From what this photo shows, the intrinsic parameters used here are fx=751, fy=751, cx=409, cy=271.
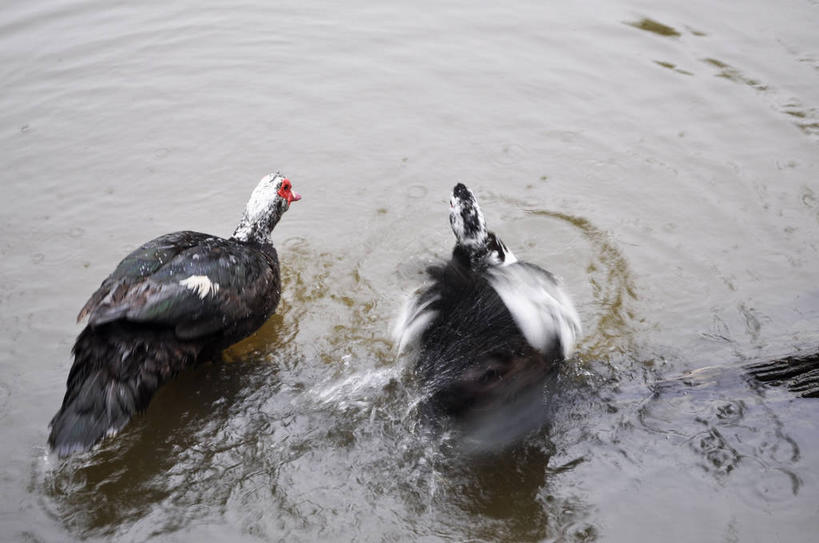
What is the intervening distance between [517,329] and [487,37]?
456 centimetres

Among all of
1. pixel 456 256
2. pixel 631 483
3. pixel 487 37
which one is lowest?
pixel 631 483

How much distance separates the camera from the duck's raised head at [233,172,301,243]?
473 centimetres

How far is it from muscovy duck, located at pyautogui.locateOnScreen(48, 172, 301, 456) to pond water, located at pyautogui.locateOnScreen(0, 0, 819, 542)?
26 cm

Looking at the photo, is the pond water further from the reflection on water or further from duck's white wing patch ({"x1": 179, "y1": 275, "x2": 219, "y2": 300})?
duck's white wing patch ({"x1": 179, "y1": 275, "x2": 219, "y2": 300})

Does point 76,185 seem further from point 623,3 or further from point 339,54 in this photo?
point 623,3

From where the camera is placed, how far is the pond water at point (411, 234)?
3330 mm

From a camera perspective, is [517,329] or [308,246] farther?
[308,246]

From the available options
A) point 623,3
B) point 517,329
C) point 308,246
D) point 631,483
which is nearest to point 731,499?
point 631,483

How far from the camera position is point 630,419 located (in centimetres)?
373

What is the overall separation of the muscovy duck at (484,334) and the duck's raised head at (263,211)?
1.21 metres

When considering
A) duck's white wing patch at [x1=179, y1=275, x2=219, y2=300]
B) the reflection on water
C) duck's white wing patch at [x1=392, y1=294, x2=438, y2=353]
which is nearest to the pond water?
the reflection on water

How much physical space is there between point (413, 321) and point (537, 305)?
25.4 inches

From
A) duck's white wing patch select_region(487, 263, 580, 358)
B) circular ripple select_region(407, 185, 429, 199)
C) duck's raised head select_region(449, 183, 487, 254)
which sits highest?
duck's raised head select_region(449, 183, 487, 254)

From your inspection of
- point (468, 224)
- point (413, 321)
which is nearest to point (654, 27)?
point (468, 224)
